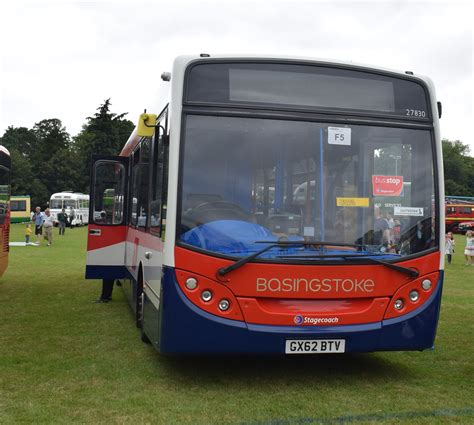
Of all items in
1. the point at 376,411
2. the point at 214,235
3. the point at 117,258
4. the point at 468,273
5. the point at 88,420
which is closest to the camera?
the point at 88,420

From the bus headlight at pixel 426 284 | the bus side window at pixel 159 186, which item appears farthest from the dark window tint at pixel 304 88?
the bus headlight at pixel 426 284

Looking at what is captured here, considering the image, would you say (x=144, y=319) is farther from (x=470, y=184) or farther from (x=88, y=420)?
(x=470, y=184)

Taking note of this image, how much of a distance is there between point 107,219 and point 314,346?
6129 millimetres

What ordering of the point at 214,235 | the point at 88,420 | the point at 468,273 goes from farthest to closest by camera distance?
the point at 468,273 → the point at 214,235 → the point at 88,420

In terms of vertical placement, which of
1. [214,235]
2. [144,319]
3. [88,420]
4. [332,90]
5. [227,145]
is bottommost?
[88,420]

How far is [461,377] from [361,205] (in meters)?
2.18

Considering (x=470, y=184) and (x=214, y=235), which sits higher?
(x=470, y=184)

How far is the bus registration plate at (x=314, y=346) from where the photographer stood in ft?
20.4

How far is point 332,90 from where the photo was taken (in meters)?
6.66

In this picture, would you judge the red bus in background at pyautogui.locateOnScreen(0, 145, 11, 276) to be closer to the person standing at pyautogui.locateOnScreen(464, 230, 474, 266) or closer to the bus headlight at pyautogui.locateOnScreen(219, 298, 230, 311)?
the bus headlight at pyautogui.locateOnScreen(219, 298, 230, 311)

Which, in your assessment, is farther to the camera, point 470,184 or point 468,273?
point 470,184

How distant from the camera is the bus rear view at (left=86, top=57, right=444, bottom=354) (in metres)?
6.12

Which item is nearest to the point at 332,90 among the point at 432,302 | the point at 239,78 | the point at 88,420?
the point at 239,78

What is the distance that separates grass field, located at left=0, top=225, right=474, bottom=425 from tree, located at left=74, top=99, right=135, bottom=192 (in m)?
83.4
